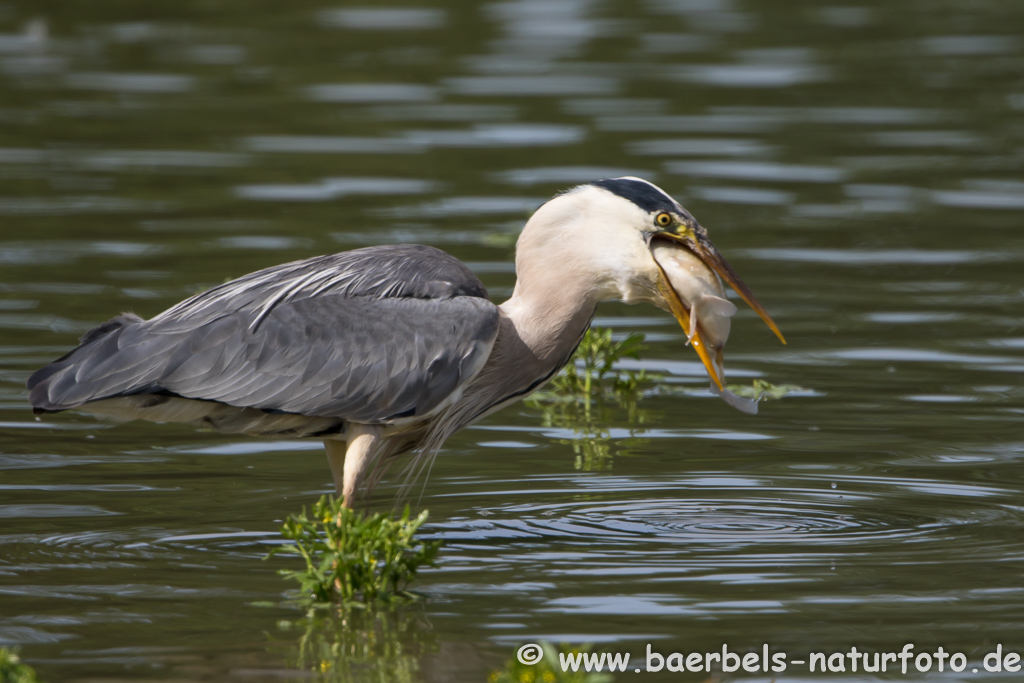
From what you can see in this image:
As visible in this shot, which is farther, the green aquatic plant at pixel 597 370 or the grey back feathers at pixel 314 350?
Result: the green aquatic plant at pixel 597 370

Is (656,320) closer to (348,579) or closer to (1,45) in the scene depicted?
(348,579)

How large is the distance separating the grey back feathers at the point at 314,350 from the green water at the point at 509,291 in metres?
0.72

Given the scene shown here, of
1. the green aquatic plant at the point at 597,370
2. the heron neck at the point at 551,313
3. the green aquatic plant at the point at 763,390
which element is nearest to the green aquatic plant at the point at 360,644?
the heron neck at the point at 551,313

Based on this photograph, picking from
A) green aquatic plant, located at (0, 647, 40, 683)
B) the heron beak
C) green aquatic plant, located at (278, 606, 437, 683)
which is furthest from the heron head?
green aquatic plant, located at (0, 647, 40, 683)

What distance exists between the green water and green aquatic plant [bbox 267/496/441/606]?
0.16 metres

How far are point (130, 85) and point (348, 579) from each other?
15889mm

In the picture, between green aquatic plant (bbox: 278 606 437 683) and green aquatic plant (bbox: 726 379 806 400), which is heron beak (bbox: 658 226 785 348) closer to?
green aquatic plant (bbox: 278 606 437 683)

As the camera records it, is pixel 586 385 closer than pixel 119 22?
Yes

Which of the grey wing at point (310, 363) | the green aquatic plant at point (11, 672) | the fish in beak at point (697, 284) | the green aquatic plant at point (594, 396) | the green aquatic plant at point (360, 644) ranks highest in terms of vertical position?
the fish in beak at point (697, 284)

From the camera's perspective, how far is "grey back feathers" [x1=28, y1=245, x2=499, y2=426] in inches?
283

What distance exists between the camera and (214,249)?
44.3ft

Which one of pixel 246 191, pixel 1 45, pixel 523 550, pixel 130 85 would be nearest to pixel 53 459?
pixel 523 550

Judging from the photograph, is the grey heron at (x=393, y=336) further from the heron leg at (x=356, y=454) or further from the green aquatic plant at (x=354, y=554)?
the green aquatic plant at (x=354, y=554)

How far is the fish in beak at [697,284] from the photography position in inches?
282
